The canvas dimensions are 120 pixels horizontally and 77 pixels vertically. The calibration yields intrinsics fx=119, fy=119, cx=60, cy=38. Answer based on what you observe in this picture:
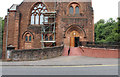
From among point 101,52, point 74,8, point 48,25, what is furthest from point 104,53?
point 48,25

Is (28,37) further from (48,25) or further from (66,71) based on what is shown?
(66,71)

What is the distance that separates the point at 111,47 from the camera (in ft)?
50.3

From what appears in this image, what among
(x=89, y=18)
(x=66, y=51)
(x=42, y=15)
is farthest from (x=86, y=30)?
(x=42, y=15)

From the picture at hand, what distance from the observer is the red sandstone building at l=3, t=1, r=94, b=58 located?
21.9m

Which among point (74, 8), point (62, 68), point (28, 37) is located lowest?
point (62, 68)

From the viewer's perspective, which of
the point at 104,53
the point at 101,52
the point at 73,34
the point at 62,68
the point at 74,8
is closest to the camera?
the point at 62,68

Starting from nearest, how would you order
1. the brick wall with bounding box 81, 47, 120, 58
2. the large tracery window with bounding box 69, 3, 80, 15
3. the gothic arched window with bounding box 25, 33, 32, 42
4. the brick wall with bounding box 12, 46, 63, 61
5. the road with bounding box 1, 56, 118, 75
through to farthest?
the road with bounding box 1, 56, 118, 75 < the brick wall with bounding box 12, 46, 63, 61 < the brick wall with bounding box 81, 47, 120, 58 < the large tracery window with bounding box 69, 3, 80, 15 < the gothic arched window with bounding box 25, 33, 32, 42

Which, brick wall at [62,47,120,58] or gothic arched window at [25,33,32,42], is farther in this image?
gothic arched window at [25,33,32,42]

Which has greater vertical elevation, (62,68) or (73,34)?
(73,34)

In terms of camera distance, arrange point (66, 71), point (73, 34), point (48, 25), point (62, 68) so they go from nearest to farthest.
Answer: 1. point (66, 71)
2. point (62, 68)
3. point (73, 34)
4. point (48, 25)

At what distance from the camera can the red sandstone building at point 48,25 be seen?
71.9ft

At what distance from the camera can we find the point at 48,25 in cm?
2486

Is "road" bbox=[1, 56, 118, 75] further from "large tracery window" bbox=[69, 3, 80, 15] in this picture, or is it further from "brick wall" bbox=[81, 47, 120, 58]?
"large tracery window" bbox=[69, 3, 80, 15]

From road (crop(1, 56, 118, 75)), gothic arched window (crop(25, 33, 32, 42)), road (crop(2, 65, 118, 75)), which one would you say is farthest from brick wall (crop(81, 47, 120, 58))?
gothic arched window (crop(25, 33, 32, 42))
